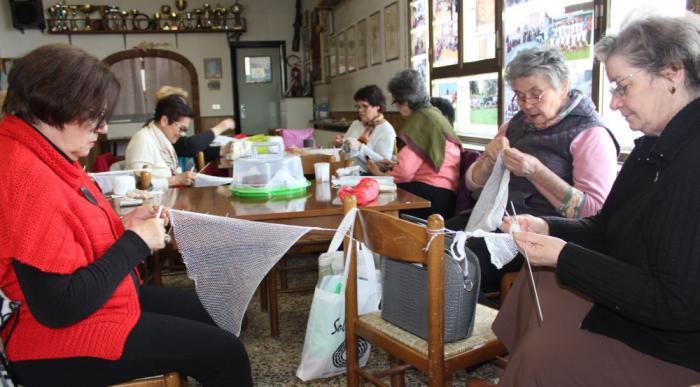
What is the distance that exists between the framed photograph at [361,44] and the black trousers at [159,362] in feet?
18.7

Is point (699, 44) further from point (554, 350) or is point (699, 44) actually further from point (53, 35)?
point (53, 35)

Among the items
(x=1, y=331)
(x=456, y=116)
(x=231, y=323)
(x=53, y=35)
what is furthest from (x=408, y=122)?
(x=53, y=35)

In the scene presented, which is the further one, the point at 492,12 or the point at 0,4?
the point at 0,4

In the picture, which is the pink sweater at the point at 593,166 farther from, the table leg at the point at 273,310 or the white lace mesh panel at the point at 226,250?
the table leg at the point at 273,310

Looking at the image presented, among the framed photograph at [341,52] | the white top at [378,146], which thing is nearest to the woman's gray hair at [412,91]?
the white top at [378,146]

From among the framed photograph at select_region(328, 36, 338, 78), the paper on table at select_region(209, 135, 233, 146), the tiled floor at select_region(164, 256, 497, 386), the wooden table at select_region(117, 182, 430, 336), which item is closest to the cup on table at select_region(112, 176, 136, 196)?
the wooden table at select_region(117, 182, 430, 336)

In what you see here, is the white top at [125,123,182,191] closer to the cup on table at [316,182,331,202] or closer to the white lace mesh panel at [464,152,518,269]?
the cup on table at [316,182,331,202]

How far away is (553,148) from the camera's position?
213 centimetres

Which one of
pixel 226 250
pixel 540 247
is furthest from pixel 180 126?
pixel 540 247

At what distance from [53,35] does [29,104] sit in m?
9.33

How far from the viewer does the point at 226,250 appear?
5.13 feet

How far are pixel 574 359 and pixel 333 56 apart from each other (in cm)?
758

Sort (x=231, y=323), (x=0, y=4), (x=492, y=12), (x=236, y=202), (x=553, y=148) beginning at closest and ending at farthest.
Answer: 1. (x=231, y=323)
2. (x=553, y=148)
3. (x=236, y=202)
4. (x=492, y=12)
5. (x=0, y=4)

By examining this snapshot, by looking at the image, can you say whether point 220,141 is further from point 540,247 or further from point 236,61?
point 236,61
